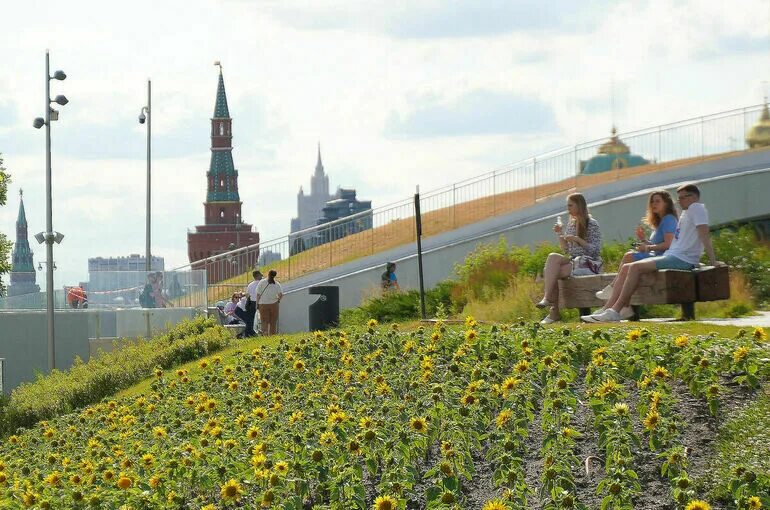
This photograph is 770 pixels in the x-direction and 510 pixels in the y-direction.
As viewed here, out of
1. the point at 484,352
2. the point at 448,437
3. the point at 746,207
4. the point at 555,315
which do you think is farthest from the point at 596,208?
the point at 448,437

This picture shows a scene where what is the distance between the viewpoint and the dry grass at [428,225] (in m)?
31.1

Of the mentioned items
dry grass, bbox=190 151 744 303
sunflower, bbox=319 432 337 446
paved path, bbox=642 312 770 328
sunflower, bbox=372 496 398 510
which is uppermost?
dry grass, bbox=190 151 744 303

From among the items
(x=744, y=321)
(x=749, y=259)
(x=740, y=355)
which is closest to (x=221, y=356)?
(x=744, y=321)

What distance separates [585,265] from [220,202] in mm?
149757

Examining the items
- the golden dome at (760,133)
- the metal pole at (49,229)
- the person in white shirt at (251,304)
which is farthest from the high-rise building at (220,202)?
the person in white shirt at (251,304)

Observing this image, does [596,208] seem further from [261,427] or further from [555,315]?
[261,427]

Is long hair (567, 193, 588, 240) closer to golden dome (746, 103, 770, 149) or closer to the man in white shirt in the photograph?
the man in white shirt

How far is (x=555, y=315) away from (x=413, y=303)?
517cm

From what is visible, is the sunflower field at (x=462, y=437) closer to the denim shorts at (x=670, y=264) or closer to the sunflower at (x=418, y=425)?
the sunflower at (x=418, y=425)

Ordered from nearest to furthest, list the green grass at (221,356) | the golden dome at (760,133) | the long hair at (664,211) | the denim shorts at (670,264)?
the denim shorts at (670,264) → the long hair at (664,211) → the green grass at (221,356) → the golden dome at (760,133)

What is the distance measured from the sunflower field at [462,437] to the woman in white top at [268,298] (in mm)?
11589

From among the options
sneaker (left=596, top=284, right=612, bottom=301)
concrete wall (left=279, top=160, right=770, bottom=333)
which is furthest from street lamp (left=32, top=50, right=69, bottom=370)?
sneaker (left=596, top=284, right=612, bottom=301)

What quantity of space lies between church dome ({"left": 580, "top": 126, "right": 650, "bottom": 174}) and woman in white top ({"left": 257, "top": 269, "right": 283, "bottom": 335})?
36.8ft

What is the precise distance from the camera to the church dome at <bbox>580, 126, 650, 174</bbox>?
31266 millimetres
